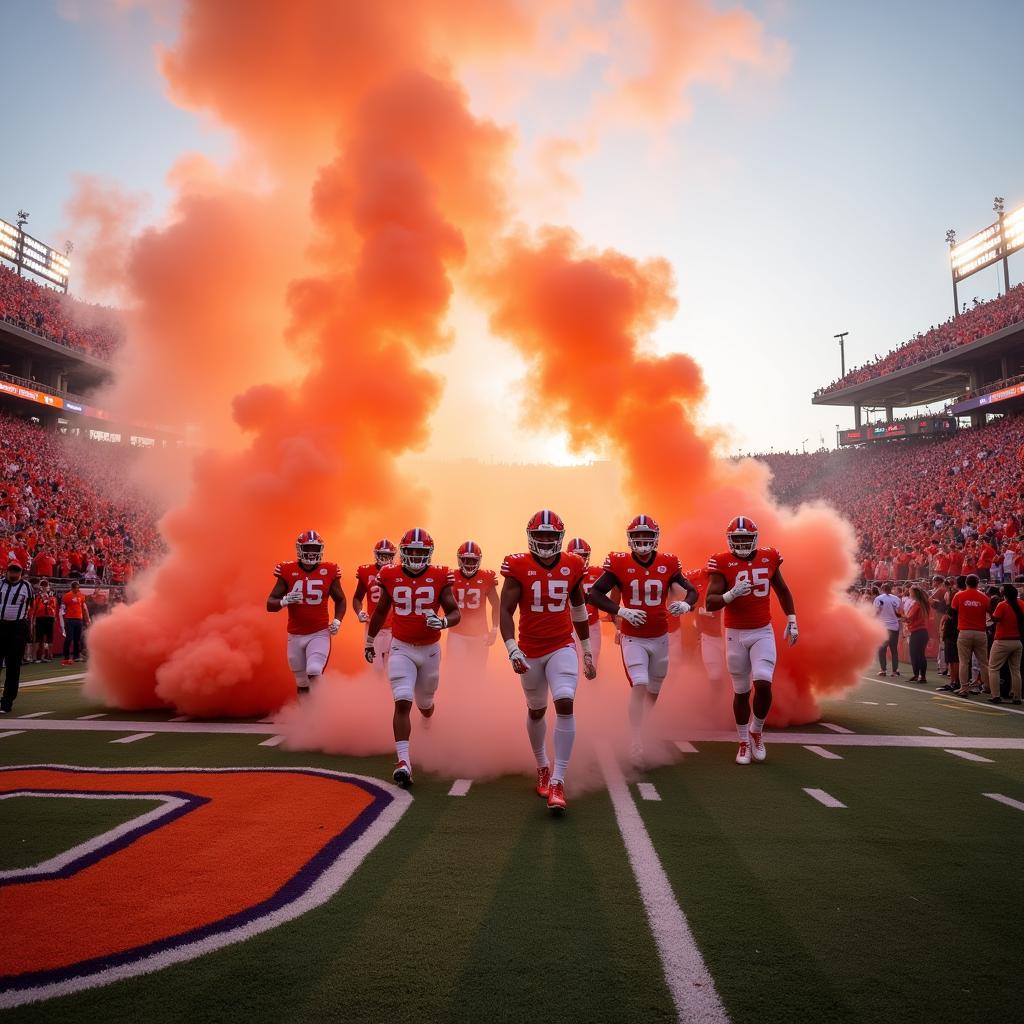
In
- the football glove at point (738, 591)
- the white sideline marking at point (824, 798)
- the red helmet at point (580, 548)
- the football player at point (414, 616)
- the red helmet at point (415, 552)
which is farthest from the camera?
the red helmet at point (580, 548)

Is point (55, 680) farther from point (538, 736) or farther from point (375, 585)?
point (538, 736)

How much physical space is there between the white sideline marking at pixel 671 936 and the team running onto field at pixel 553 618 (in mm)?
739

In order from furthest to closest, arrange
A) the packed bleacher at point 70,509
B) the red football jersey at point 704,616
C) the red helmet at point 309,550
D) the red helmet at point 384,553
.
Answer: the packed bleacher at point 70,509, the red helmet at point 384,553, the red football jersey at point 704,616, the red helmet at point 309,550

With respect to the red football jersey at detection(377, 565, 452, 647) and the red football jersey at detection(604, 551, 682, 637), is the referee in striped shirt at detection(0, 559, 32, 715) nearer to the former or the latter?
the red football jersey at detection(377, 565, 452, 647)

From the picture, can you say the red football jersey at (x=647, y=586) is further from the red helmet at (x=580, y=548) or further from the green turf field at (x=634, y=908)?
the red helmet at (x=580, y=548)

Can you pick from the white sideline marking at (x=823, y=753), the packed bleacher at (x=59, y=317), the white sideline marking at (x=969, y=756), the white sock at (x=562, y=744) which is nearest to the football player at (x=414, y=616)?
the white sock at (x=562, y=744)

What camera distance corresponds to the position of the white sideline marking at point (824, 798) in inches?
229

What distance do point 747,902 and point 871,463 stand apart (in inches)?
1724

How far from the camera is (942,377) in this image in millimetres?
41719

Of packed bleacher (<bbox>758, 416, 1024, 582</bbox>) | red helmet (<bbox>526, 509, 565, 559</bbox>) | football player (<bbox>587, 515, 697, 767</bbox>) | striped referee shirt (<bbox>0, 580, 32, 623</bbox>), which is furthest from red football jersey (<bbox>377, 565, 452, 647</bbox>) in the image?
packed bleacher (<bbox>758, 416, 1024, 582</bbox>)

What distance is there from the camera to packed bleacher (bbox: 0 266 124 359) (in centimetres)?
3706

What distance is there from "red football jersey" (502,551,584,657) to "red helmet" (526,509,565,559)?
9 cm

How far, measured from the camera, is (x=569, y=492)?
2223cm

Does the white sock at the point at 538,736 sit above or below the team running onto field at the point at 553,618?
below
